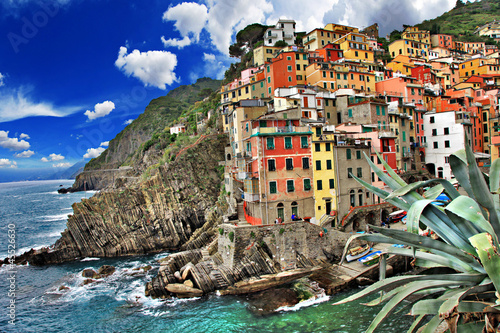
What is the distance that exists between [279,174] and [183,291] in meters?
13.5

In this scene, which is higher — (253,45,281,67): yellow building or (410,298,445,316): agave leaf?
(253,45,281,67): yellow building

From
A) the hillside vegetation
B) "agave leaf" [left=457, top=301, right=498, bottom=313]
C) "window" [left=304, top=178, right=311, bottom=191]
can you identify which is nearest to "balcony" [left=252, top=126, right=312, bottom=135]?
"window" [left=304, top=178, right=311, bottom=191]

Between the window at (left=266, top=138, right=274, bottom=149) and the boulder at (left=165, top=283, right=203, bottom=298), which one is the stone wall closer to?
the boulder at (left=165, top=283, right=203, bottom=298)

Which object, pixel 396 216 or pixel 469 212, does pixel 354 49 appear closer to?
pixel 396 216

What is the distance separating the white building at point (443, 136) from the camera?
45.7 m

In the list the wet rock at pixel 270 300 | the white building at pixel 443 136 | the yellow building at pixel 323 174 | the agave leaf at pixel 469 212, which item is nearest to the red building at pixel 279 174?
the yellow building at pixel 323 174

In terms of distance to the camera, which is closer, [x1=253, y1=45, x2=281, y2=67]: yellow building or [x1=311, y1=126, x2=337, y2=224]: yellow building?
[x1=311, y1=126, x2=337, y2=224]: yellow building

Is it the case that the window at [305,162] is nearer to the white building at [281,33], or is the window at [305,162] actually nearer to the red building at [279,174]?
the red building at [279,174]

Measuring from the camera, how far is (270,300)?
77.9 ft

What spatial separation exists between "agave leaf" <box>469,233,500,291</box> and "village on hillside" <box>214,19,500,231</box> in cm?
471

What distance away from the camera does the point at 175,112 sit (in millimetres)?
146250

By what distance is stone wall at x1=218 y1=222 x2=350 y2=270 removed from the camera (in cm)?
2820

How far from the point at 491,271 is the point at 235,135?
41333 mm

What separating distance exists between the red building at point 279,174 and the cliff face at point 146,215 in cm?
1852
